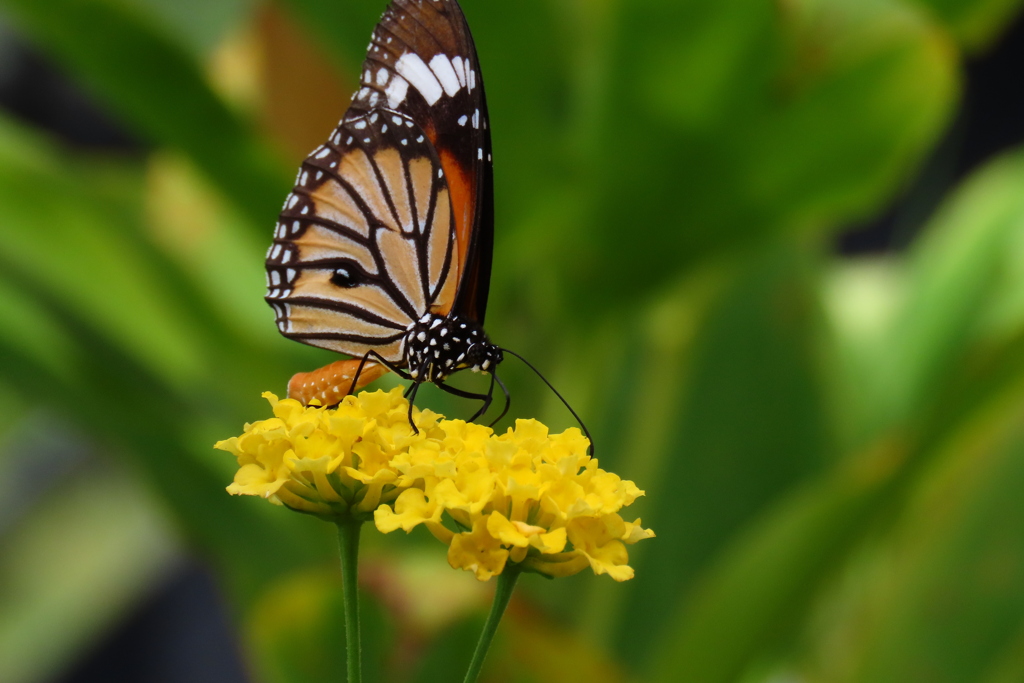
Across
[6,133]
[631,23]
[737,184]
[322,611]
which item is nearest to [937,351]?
[737,184]

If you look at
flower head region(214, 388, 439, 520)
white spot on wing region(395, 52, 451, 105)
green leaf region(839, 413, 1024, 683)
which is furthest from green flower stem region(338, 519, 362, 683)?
green leaf region(839, 413, 1024, 683)

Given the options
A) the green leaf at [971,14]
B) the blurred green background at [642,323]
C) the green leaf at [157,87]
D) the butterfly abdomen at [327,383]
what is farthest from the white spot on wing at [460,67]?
the green leaf at [971,14]

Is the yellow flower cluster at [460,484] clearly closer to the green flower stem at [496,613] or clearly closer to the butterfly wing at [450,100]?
the green flower stem at [496,613]

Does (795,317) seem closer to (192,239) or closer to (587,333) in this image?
(587,333)

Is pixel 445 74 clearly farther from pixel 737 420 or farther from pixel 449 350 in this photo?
pixel 737 420

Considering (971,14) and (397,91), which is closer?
(397,91)

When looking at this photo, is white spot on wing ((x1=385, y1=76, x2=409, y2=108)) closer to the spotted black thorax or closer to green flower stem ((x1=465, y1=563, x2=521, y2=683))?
the spotted black thorax

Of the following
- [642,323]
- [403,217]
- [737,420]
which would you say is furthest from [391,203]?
→ [737,420]
